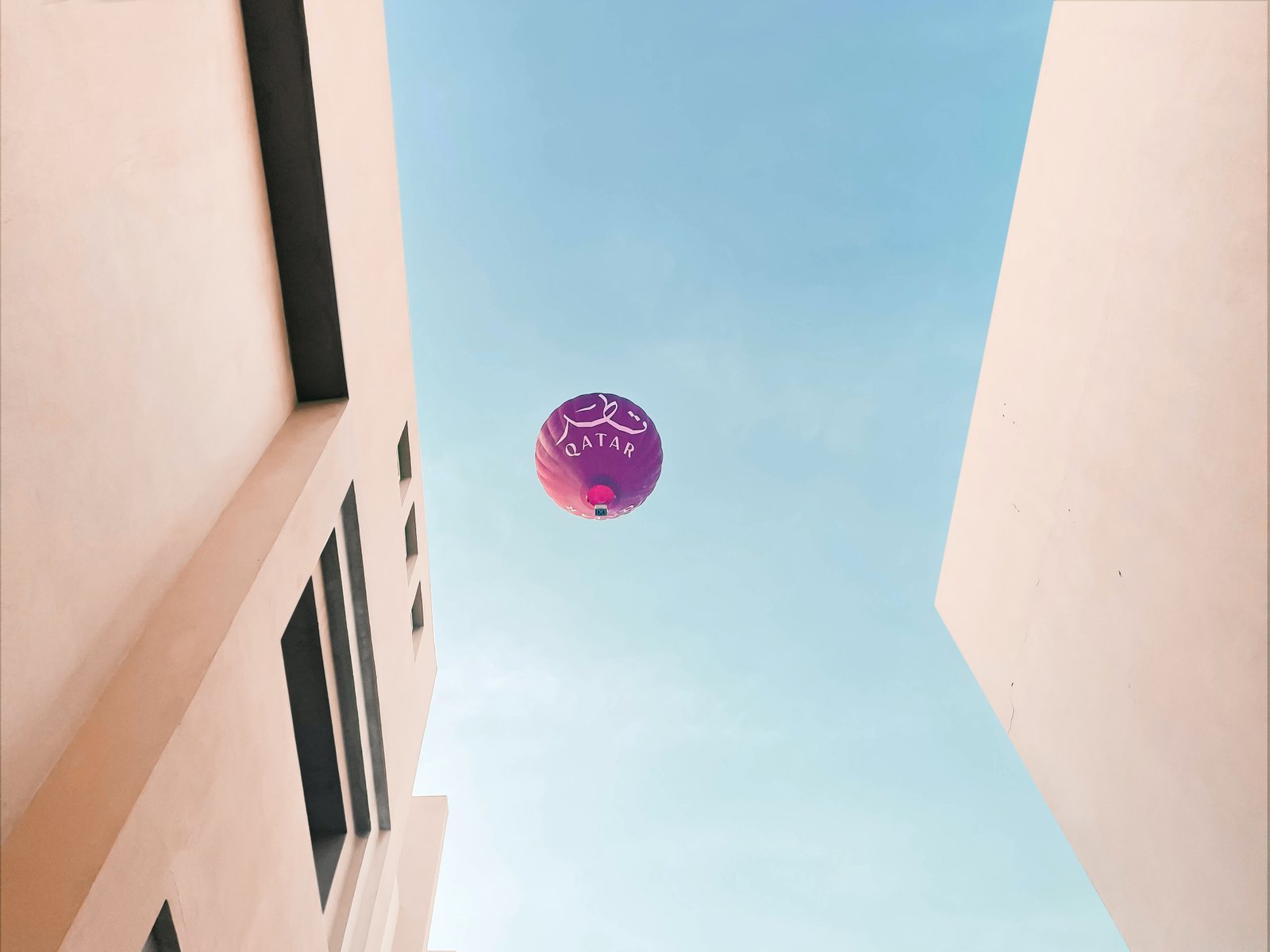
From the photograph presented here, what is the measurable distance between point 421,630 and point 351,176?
20.8 ft

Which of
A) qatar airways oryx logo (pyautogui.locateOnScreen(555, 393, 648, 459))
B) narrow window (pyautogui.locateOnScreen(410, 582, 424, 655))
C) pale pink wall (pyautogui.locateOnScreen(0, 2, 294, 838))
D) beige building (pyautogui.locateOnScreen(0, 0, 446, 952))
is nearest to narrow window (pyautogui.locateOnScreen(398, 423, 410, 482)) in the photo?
narrow window (pyautogui.locateOnScreen(410, 582, 424, 655))

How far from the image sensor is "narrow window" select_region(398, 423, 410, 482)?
34.8 ft

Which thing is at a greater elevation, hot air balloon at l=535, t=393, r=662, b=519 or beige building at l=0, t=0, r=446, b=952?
beige building at l=0, t=0, r=446, b=952

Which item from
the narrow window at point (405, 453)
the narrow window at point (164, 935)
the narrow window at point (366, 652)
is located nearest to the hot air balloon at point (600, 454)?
the narrow window at point (405, 453)

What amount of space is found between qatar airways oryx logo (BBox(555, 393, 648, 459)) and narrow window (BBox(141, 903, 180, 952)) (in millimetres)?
5896

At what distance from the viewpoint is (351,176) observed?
25.1 feet

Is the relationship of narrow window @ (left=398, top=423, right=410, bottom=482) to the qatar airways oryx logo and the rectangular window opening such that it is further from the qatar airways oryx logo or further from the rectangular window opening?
the qatar airways oryx logo

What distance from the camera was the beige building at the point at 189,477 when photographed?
3467 mm

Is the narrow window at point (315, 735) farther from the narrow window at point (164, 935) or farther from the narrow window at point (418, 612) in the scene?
the narrow window at point (418, 612)

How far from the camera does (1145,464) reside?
530 centimetres

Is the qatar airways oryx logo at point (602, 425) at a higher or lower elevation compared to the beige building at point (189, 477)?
lower

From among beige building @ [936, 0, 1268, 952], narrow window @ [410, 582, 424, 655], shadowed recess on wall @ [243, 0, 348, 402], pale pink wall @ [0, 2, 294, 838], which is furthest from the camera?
narrow window @ [410, 582, 424, 655]

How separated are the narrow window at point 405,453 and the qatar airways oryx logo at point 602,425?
2.47 metres

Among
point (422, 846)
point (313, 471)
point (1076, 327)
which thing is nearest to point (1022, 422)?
point (1076, 327)
